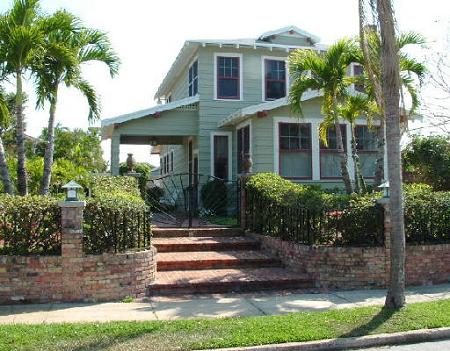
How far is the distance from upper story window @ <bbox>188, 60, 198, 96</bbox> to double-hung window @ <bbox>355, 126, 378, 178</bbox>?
5606 millimetres

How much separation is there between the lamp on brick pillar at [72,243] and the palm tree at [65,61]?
400 centimetres

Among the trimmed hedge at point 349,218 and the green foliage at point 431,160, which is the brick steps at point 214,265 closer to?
the trimmed hedge at point 349,218

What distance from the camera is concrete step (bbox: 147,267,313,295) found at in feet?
29.8

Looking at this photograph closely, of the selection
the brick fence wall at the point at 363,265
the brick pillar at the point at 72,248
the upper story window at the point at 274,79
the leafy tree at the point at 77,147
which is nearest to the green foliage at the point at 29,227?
the brick pillar at the point at 72,248

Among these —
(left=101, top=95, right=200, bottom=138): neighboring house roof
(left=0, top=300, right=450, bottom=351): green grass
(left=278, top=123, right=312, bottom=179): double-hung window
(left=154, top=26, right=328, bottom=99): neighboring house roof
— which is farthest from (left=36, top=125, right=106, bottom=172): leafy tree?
(left=0, top=300, right=450, bottom=351): green grass

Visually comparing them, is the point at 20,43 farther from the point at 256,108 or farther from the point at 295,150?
the point at 295,150

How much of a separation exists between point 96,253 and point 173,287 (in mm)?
1417

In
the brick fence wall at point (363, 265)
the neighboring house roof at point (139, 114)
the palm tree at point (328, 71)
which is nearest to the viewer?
the brick fence wall at point (363, 265)

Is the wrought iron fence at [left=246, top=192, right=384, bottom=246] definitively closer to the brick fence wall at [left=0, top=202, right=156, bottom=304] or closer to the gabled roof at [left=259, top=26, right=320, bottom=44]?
the brick fence wall at [left=0, top=202, right=156, bottom=304]

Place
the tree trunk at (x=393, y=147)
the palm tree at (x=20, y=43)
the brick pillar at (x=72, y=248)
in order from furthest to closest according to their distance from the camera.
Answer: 1. the palm tree at (x=20, y=43)
2. the brick pillar at (x=72, y=248)
3. the tree trunk at (x=393, y=147)

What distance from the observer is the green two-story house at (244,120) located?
53.5ft

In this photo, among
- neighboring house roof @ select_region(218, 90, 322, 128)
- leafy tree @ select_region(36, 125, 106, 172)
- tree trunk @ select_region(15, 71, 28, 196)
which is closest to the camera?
tree trunk @ select_region(15, 71, 28, 196)

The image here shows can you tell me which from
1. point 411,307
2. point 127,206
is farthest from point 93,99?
point 411,307

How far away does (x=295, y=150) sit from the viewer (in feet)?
54.4
